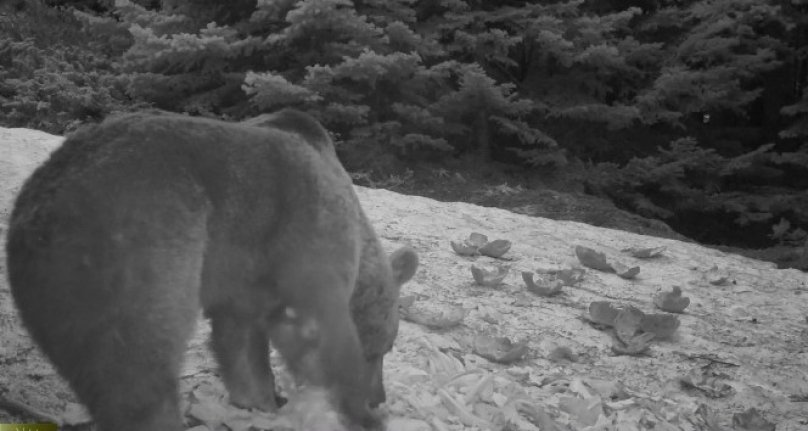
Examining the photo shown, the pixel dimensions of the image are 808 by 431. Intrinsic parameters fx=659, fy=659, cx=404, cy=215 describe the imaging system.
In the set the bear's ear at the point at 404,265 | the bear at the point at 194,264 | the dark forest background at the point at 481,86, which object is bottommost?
the dark forest background at the point at 481,86

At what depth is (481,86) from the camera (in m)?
8.27

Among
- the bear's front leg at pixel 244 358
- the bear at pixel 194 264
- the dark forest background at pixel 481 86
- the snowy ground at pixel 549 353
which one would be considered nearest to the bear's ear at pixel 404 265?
the bear at pixel 194 264

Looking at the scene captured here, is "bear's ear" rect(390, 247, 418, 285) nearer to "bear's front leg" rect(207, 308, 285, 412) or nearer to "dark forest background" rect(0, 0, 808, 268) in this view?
"bear's front leg" rect(207, 308, 285, 412)

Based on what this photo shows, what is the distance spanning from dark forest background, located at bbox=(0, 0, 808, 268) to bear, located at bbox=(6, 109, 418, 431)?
4.69m

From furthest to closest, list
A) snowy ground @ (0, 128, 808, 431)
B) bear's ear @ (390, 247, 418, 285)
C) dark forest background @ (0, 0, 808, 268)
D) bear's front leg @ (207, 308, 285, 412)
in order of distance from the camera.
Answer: dark forest background @ (0, 0, 808, 268), bear's ear @ (390, 247, 418, 285), snowy ground @ (0, 128, 808, 431), bear's front leg @ (207, 308, 285, 412)

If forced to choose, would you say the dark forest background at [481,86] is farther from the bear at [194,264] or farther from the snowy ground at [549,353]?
the bear at [194,264]

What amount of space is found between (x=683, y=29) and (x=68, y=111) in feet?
30.0

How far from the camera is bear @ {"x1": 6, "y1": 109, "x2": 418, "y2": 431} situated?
1.90 meters

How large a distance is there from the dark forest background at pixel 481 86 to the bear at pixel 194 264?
469 cm

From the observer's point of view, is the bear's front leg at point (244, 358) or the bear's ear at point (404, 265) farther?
the bear's ear at point (404, 265)

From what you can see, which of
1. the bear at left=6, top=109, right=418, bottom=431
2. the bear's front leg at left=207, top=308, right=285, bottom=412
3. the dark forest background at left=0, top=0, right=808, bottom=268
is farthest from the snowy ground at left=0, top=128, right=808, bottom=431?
the dark forest background at left=0, top=0, right=808, bottom=268

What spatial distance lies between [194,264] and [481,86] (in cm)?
661

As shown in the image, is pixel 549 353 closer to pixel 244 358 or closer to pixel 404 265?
pixel 404 265

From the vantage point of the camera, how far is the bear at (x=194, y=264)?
1896 mm
